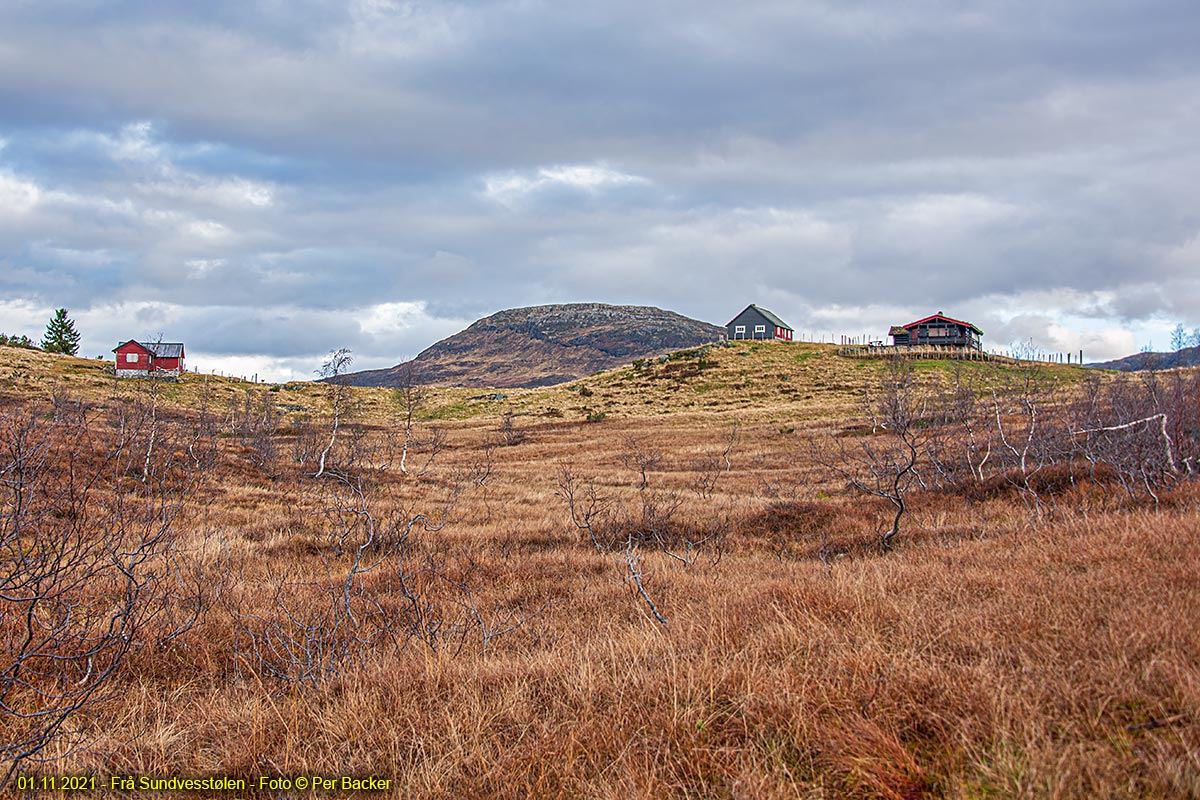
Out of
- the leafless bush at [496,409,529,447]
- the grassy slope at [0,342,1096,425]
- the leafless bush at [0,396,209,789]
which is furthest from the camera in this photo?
the grassy slope at [0,342,1096,425]

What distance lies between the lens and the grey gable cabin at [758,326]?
322 ft

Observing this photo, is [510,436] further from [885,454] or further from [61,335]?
[61,335]

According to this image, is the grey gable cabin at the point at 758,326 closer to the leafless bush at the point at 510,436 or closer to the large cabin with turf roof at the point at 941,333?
the large cabin with turf roof at the point at 941,333

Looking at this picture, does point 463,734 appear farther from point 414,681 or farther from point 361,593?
point 361,593

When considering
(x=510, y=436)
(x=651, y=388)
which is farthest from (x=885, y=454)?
(x=651, y=388)

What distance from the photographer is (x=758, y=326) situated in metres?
98.5

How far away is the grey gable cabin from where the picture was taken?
98.0 meters

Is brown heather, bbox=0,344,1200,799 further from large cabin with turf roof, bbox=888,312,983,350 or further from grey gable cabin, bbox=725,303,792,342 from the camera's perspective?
grey gable cabin, bbox=725,303,792,342

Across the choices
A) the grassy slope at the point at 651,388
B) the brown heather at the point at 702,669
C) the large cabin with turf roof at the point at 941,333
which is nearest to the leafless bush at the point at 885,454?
the brown heather at the point at 702,669

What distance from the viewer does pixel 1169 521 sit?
602 centimetres

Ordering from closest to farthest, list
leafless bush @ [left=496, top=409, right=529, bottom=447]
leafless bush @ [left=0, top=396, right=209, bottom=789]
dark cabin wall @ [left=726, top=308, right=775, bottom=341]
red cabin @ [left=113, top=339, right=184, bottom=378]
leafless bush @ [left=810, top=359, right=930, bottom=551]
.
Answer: leafless bush @ [left=0, top=396, right=209, bottom=789] → leafless bush @ [left=810, top=359, right=930, bottom=551] → leafless bush @ [left=496, top=409, right=529, bottom=447] → red cabin @ [left=113, top=339, right=184, bottom=378] → dark cabin wall @ [left=726, top=308, right=775, bottom=341]

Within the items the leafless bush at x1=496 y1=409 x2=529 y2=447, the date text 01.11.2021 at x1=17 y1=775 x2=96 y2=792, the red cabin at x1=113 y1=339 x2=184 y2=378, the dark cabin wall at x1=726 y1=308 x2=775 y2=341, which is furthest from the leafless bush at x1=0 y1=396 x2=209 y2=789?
the dark cabin wall at x1=726 y1=308 x2=775 y2=341

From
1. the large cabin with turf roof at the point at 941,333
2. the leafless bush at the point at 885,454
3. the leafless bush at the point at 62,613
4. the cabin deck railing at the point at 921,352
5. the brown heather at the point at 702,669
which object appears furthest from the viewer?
the large cabin with turf roof at the point at 941,333

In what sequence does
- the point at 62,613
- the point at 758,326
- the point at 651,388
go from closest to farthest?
the point at 62,613, the point at 651,388, the point at 758,326
